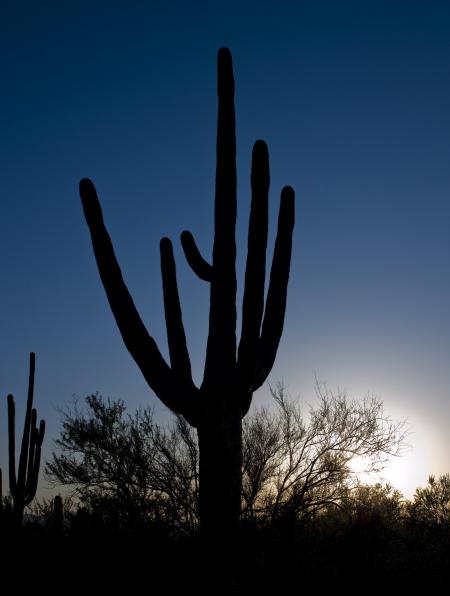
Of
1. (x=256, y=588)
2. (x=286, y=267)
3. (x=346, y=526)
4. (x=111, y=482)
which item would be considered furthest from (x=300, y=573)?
(x=111, y=482)

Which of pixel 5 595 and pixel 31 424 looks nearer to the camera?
pixel 5 595

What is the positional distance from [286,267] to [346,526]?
729 cm

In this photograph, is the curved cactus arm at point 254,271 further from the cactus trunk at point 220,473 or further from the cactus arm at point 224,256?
the cactus trunk at point 220,473

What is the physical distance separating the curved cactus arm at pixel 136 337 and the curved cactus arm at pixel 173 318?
295mm

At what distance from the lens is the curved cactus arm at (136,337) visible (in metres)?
5.90

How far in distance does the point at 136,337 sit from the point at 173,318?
105 cm

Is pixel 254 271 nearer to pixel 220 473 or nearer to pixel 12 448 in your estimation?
pixel 220 473

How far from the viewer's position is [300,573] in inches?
329

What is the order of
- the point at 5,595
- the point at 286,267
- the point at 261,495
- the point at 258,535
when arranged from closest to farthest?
the point at 5,595 → the point at 286,267 → the point at 258,535 → the point at 261,495

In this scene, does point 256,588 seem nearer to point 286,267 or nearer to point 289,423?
point 286,267

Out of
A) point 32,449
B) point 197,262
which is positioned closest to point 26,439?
point 32,449

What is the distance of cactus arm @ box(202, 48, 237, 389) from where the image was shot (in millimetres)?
5965

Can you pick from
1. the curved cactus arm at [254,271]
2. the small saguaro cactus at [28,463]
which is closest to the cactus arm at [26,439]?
the small saguaro cactus at [28,463]

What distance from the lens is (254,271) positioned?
6078mm
